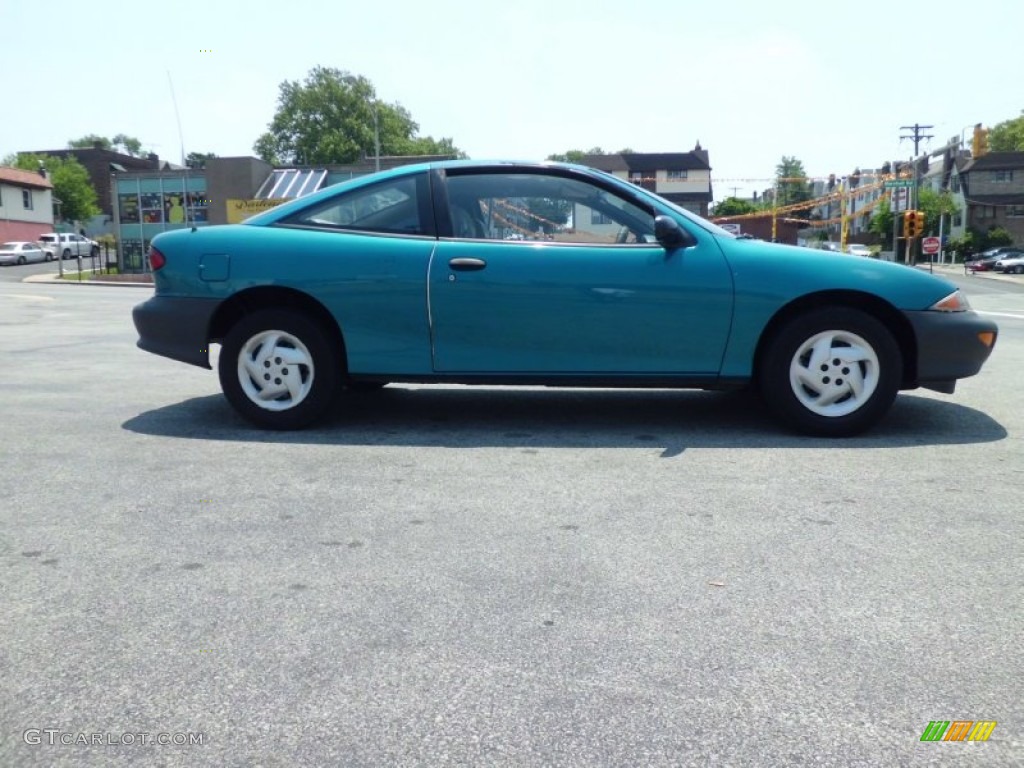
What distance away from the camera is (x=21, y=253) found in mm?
53000

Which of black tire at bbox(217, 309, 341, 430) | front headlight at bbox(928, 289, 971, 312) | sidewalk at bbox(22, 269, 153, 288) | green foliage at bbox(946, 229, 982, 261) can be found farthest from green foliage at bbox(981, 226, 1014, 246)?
black tire at bbox(217, 309, 341, 430)

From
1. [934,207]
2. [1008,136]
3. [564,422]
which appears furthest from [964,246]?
[564,422]

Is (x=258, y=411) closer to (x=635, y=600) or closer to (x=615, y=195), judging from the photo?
(x=615, y=195)

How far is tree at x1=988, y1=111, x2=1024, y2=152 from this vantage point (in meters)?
103

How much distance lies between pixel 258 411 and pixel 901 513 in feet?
11.3

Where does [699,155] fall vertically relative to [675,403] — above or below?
above

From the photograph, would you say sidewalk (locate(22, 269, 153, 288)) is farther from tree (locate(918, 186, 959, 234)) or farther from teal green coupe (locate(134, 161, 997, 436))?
tree (locate(918, 186, 959, 234))

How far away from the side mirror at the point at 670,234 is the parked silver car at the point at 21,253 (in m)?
55.3

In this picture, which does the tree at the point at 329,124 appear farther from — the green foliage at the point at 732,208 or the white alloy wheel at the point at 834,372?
the white alloy wheel at the point at 834,372

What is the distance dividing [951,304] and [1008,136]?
384 feet

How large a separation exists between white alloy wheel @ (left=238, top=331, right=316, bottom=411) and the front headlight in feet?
11.5

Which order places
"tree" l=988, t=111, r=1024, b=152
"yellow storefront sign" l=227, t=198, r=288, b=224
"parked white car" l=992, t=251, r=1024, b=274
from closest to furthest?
"yellow storefront sign" l=227, t=198, r=288, b=224, "parked white car" l=992, t=251, r=1024, b=274, "tree" l=988, t=111, r=1024, b=152

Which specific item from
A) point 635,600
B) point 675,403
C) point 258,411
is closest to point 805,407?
point 675,403

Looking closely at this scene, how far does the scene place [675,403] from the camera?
630cm
